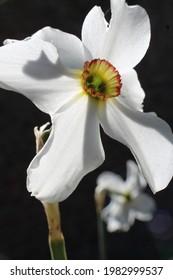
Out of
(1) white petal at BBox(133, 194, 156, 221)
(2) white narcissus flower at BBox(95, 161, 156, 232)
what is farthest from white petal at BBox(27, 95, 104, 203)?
(1) white petal at BBox(133, 194, 156, 221)

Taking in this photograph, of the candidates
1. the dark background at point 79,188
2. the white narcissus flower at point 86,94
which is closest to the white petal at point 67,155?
the white narcissus flower at point 86,94

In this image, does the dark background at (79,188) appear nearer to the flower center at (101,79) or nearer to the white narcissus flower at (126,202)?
the white narcissus flower at (126,202)

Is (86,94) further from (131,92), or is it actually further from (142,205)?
(142,205)

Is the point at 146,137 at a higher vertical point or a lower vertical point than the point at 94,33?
lower

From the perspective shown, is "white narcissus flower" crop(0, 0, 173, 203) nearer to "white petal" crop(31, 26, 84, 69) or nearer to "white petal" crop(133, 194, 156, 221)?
"white petal" crop(31, 26, 84, 69)

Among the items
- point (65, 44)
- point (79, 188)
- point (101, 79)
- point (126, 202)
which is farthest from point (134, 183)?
point (65, 44)

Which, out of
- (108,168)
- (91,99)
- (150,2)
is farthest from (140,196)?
(91,99)

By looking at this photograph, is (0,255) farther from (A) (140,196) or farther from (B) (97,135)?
(B) (97,135)
